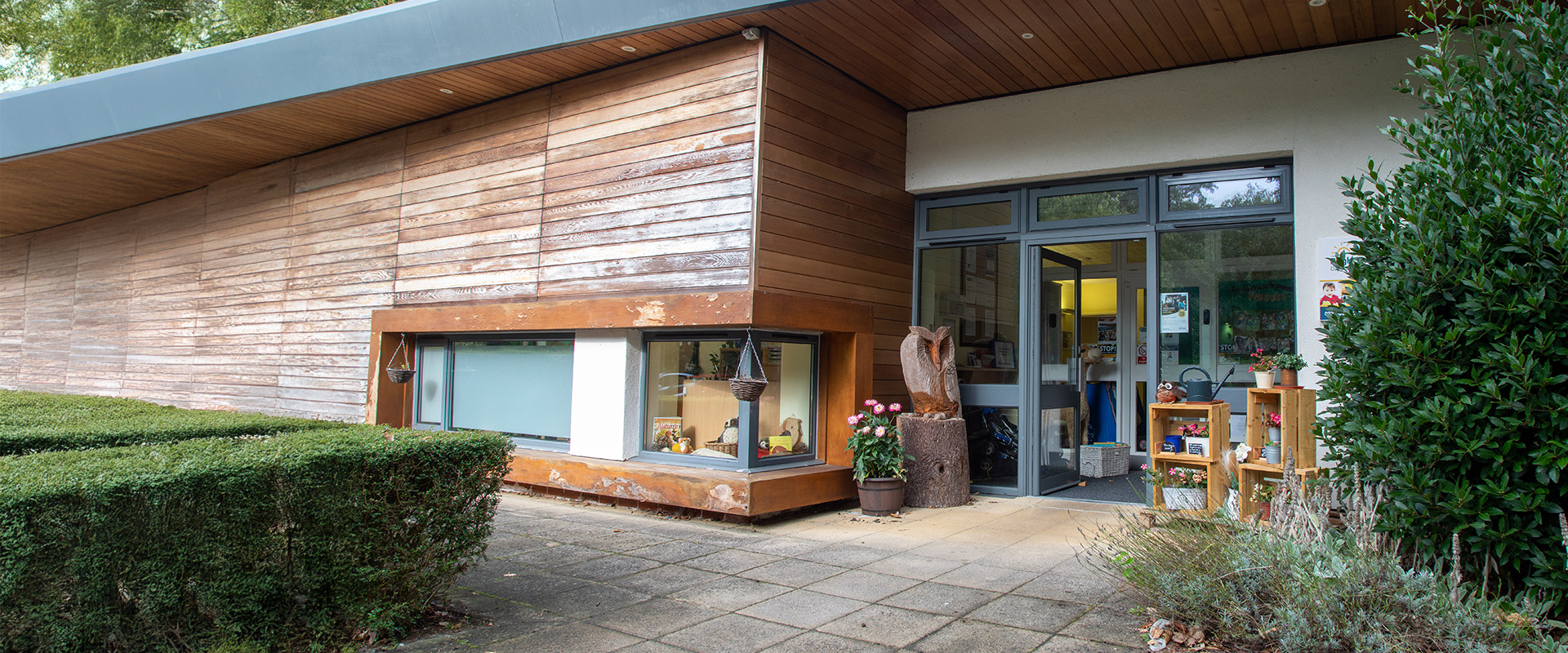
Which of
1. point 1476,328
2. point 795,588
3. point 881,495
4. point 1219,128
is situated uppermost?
point 1219,128

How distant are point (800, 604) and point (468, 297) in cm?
519

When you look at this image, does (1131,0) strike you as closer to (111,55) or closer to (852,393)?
(852,393)

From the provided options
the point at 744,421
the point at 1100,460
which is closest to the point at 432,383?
the point at 744,421

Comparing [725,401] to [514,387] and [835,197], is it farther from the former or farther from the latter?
[514,387]

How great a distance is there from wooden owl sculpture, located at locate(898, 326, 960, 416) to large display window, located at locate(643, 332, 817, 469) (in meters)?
0.77

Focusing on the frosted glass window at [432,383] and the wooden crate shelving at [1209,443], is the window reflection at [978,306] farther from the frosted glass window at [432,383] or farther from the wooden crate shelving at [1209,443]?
the frosted glass window at [432,383]

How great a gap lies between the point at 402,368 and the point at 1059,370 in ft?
20.5

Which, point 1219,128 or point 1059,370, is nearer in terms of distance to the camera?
point 1219,128

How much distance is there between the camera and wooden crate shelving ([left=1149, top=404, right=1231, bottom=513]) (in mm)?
5512

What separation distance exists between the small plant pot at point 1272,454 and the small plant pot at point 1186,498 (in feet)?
1.38

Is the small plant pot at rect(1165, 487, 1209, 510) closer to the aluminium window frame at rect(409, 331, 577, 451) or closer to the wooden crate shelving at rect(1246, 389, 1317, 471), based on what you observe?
the wooden crate shelving at rect(1246, 389, 1317, 471)

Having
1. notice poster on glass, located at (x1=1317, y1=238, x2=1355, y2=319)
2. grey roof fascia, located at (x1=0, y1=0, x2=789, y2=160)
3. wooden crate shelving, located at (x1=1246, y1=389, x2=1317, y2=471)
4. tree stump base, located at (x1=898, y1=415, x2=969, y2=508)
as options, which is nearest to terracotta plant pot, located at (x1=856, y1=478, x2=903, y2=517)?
tree stump base, located at (x1=898, y1=415, x2=969, y2=508)

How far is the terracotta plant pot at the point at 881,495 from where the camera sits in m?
6.52

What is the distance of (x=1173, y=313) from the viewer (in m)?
6.89
